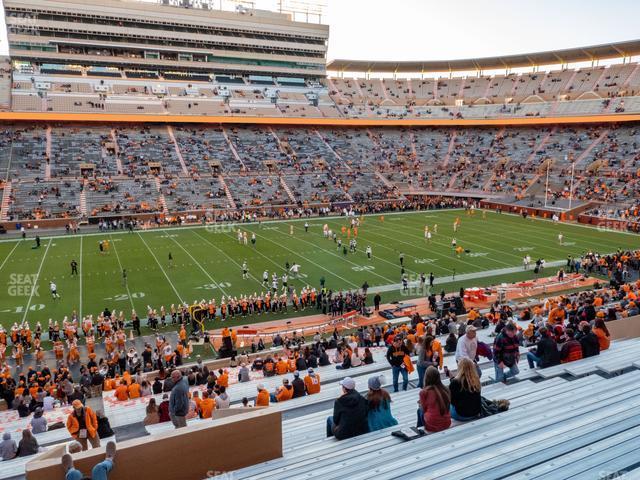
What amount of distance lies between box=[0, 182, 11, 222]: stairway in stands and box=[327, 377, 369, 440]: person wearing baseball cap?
41565 mm

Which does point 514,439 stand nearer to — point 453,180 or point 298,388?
point 298,388

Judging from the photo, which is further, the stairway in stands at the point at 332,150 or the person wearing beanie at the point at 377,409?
the stairway in stands at the point at 332,150

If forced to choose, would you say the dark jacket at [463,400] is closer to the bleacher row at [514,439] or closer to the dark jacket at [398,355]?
the bleacher row at [514,439]

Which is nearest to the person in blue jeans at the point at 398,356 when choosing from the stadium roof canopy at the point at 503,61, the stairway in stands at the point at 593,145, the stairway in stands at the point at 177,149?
the stairway in stands at the point at 177,149

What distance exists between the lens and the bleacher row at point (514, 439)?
15.2 feet

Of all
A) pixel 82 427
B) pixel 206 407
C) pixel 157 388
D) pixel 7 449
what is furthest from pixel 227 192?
pixel 82 427

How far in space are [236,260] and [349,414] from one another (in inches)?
958

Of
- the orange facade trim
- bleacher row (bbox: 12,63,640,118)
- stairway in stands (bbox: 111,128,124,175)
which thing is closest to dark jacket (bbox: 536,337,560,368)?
stairway in stands (bbox: 111,128,124,175)

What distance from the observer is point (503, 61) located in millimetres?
76125

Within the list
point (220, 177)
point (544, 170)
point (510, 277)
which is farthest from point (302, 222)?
point (544, 170)

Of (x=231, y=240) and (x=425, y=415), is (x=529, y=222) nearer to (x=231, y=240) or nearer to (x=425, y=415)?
(x=231, y=240)

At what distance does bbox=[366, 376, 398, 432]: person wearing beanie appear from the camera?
5910 millimetres

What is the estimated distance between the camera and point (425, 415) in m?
5.51

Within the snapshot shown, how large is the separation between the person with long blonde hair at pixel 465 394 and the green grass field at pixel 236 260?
681 inches
